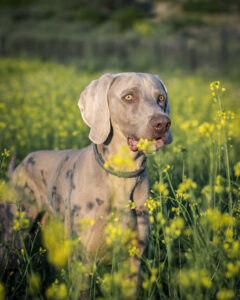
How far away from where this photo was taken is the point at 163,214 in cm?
201

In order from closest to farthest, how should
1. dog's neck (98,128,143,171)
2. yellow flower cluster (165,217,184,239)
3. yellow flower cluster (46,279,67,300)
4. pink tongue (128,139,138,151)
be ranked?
1. yellow flower cluster (46,279,67,300)
2. yellow flower cluster (165,217,184,239)
3. pink tongue (128,139,138,151)
4. dog's neck (98,128,143,171)

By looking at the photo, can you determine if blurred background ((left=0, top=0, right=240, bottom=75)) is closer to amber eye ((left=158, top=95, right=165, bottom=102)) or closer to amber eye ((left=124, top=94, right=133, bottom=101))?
amber eye ((left=158, top=95, right=165, bottom=102))

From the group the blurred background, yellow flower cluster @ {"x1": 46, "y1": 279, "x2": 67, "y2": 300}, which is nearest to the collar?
yellow flower cluster @ {"x1": 46, "y1": 279, "x2": 67, "y2": 300}

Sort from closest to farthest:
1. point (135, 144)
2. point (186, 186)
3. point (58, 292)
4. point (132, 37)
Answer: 1. point (58, 292)
2. point (186, 186)
3. point (135, 144)
4. point (132, 37)

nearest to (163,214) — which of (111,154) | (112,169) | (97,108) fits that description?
(112,169)

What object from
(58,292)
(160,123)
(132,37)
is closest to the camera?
(58,292)

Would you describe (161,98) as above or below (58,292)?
above

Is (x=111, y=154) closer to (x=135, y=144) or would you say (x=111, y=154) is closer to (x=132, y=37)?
(x=135, y=144)

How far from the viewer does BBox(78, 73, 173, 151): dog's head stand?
2.00m

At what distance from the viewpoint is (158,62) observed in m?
17.2

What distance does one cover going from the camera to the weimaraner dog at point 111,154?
1.98 metres

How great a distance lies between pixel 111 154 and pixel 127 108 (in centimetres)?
37

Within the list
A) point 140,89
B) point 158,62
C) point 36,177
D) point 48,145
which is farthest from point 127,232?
point 158,62

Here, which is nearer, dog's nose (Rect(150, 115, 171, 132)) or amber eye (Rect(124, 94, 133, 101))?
dog's nose (Rect(150, 115, 171, 132))
